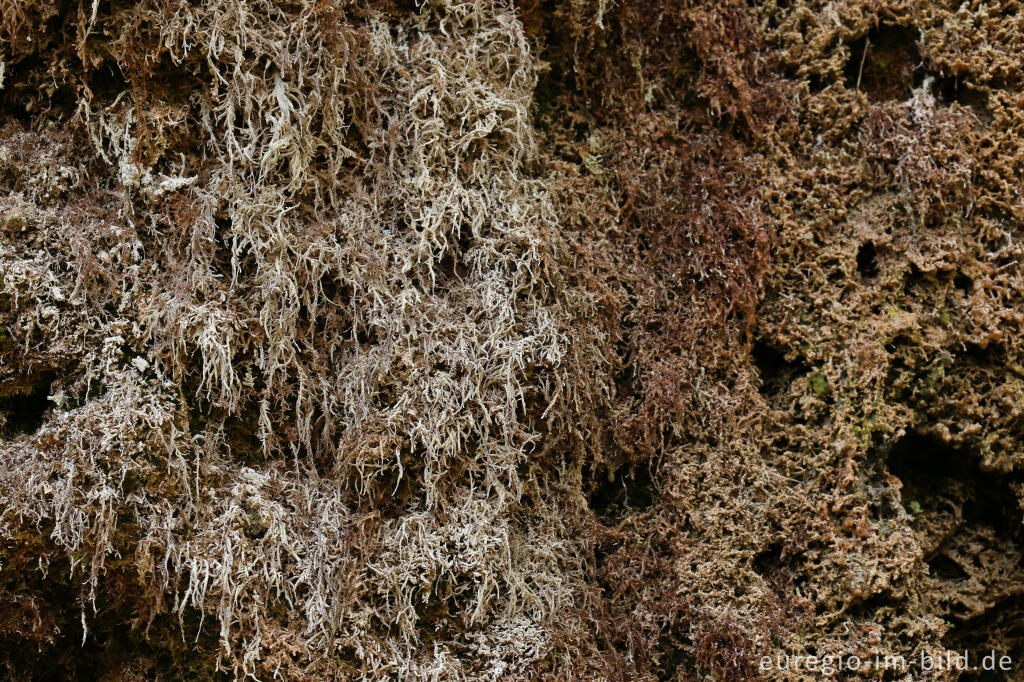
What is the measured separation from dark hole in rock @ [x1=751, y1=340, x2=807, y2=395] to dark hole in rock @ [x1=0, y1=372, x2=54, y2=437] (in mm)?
2171

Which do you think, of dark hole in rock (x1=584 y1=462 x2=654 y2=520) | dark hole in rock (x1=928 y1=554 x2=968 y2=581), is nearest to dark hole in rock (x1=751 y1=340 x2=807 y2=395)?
dark hole in rock (x1=584 y1=462 x2=654 y2=520)

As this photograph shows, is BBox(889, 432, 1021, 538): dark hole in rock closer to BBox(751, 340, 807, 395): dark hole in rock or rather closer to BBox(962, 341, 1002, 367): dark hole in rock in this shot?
BBox(962, 341, 1002, 367): dark hole in rock

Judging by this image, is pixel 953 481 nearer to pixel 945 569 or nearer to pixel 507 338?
pixel 945 569

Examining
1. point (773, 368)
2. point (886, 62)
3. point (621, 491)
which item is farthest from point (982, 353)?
point (621, 491)

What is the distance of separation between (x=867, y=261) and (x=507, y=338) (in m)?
1.26

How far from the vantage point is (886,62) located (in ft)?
8.85

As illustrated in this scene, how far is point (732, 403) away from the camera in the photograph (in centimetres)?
253

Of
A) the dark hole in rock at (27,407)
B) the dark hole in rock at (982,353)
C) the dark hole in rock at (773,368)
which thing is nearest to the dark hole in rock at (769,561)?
the dark hole in rock at (773,368)

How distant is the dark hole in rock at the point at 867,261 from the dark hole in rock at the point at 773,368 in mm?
391

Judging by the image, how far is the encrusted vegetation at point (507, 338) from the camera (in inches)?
84.5

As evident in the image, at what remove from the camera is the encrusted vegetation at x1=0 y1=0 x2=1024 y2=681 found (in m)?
2.15

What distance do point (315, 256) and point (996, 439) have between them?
2.21 meters

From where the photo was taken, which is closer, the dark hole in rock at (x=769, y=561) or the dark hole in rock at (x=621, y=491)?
the dark hole in rock at (x=769, y=561)

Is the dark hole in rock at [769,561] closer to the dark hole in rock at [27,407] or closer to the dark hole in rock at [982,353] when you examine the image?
the dark hole in rock at [982,353]
